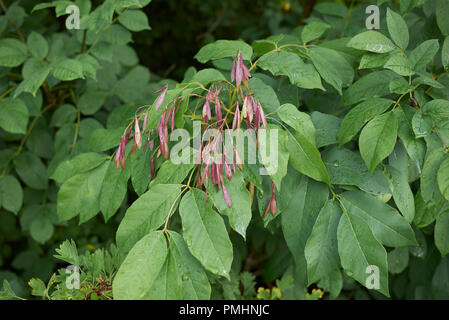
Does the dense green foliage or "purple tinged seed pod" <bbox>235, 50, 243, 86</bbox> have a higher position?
"purple tinged seed pod" <bbox>235, 50, 243, 86</bbox>

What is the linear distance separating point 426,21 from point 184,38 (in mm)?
2336

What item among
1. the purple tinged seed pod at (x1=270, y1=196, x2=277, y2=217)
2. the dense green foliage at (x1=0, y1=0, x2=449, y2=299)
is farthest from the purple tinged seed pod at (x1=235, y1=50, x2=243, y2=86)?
the purple tinged seed pod at (x1=270, y1=196, x2=277, y2=217)

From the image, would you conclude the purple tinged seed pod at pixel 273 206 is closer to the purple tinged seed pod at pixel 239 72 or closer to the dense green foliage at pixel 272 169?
the dense green foliage at pixel 272 169

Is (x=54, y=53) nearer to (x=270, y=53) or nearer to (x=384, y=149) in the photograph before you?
(x=270, y=53)

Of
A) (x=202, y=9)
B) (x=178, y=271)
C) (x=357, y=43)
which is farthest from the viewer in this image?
(x=202, y=9)

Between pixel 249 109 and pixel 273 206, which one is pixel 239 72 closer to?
pixel 249 109

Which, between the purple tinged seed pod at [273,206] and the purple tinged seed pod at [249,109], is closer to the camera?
the purple tinged seed pod at [249,109]

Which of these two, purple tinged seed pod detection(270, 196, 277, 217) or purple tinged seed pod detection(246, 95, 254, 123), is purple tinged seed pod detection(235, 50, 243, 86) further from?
purple tinged seed pod detection(270, 196, 277, 217)

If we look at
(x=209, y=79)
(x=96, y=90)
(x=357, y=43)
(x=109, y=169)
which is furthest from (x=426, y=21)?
(x=96, y=90)

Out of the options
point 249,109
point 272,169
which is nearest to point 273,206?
point 272,169

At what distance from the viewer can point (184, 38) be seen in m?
3.53

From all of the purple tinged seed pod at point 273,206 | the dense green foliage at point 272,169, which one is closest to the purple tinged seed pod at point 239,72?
the dense green foliage at point 272,169

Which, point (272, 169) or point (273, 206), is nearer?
point (272, 169)
